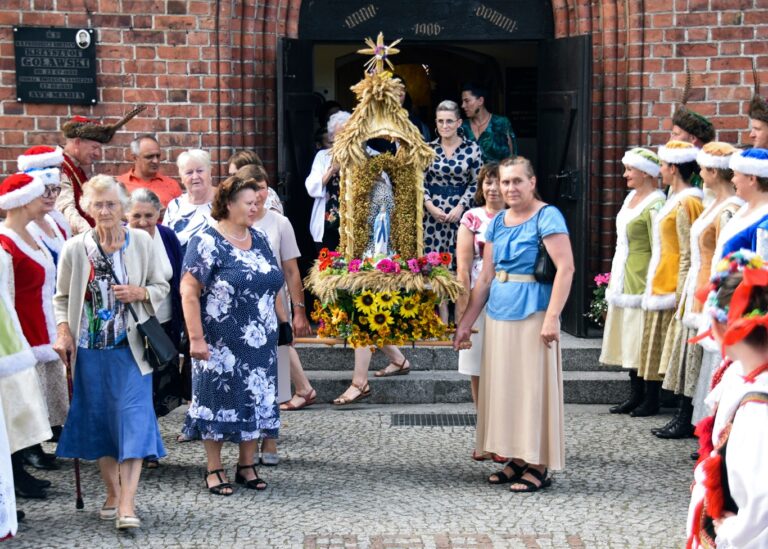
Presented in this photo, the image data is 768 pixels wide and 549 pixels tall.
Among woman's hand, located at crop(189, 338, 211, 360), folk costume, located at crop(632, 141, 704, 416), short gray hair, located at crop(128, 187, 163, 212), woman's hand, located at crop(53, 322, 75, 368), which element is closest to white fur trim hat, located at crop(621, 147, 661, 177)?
folk costume, located at crop(632, 141, 704, 416)

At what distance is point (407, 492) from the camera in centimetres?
711

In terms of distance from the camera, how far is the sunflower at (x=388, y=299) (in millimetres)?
7797

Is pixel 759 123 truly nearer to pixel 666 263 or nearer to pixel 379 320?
pixel 666 263

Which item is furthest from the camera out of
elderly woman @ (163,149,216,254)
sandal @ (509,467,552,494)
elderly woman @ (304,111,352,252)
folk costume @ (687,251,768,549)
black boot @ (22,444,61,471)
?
elderly woman @ (304,111,352,252)

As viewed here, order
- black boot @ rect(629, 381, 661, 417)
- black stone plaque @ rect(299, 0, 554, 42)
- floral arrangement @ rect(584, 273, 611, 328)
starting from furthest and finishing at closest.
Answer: black stone plaque @ rect(299, 0, 554, 42) < floral arrangement @ rect(584, 273, 611, 328) < black boot @ rect(629, 381, 661, 417)

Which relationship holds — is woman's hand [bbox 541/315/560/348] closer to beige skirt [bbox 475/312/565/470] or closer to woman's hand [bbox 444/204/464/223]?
beige skirt [bbox 475/312/565/470]

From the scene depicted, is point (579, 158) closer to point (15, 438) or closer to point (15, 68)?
point (15, 68)

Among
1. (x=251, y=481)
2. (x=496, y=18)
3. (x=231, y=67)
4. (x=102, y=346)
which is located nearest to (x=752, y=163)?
(x=251, y=481)

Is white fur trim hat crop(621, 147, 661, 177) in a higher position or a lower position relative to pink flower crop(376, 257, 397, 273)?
higher

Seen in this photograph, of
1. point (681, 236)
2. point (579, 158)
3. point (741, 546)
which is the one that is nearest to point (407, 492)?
point (681, 236)

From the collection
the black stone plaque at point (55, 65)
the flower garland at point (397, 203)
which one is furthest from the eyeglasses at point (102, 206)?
the black stone plaque at point (55, 65)

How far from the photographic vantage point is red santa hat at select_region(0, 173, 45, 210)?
692 centimetres

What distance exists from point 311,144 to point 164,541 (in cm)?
549

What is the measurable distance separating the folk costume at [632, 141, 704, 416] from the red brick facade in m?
2.02
